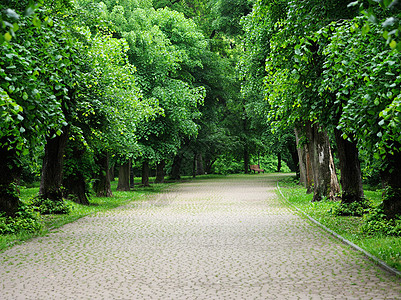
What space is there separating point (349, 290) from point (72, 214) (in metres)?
11.7

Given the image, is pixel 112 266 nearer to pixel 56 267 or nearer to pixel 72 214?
pixel 56 267

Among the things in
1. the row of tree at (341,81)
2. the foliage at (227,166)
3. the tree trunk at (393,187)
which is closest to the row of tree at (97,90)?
the row of tree at (341,81)

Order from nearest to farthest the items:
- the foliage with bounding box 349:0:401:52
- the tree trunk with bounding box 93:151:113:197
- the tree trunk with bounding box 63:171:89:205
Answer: the foliage with bounding box 349:0:401:52 < the tree trunk with bounding box 63:171:89:205 < the tree trunk with bounding box 93:151:113:197

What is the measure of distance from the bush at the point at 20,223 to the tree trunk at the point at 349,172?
8.73m

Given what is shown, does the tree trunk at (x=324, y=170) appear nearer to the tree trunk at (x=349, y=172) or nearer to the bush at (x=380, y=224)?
the tree trunk at (x=349, y=172)

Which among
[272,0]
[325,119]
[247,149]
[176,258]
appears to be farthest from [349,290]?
[247,149]

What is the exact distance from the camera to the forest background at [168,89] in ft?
27.3

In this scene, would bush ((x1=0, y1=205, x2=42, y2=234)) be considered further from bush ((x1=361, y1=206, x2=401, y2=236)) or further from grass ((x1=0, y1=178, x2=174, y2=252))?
bush ((x1=361, y1=206, x2=401, y2=236))

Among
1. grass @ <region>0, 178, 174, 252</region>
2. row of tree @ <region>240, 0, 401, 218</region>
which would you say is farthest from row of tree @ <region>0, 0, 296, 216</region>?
row of tree @ <region>240, 0, 401, 218</region>

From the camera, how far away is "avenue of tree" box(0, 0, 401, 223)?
27.1ft

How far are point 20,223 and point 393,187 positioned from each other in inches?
345

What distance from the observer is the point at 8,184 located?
1182cm

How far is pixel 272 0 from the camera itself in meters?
12.9

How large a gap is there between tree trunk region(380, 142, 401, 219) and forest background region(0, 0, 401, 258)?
23 mm
